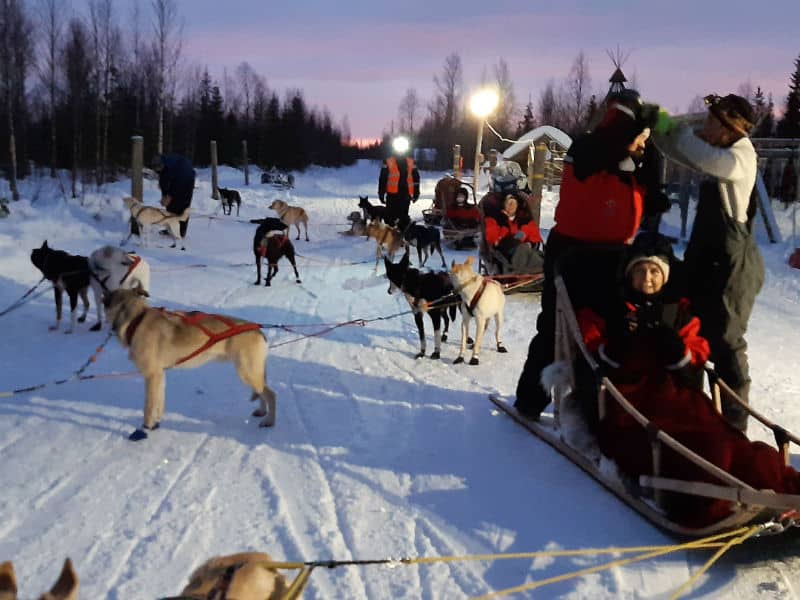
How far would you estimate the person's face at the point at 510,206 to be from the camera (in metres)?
7.88

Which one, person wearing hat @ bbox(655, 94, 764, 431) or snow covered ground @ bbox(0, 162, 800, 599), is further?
person wearing hat @ bbox(655, 94, 764, 431)

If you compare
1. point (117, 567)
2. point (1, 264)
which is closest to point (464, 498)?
point (117, 567)

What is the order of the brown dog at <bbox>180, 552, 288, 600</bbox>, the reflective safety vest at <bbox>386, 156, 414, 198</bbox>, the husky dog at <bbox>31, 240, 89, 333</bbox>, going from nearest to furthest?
the brown dog at <bbox>180, 552, 288, 600</bbox> → the husky dog at <bbox>31, 240, 89, 333</bbox> → the reflective safety vest at <bbox>386, 156, 414, 198</bbox>

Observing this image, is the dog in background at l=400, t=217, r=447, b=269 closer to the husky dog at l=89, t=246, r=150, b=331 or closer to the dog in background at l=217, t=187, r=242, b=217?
the husky dog at l=89, t=246, r=150, b=331

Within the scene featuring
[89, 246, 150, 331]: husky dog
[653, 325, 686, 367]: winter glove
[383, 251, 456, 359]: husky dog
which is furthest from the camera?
[89, 246, 150, 331]: husky dog

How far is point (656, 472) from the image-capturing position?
2475 mm

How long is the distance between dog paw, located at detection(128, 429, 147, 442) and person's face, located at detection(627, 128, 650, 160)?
2.99 metres

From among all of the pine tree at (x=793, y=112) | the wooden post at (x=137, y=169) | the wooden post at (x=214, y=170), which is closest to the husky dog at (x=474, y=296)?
the wooden post at (x=137, y=169)

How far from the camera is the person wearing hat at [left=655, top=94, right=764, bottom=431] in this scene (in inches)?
113

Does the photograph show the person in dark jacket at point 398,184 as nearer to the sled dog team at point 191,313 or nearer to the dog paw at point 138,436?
the sled dog team at point 191,313

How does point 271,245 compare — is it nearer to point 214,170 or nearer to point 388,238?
point 388,238

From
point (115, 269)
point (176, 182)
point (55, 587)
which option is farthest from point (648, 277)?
point (176, 182)

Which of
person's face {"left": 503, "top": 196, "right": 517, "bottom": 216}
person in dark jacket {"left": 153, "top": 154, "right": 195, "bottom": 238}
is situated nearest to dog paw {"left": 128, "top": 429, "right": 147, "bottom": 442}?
person's face {"left": 503, "top": 196, "right": 517, "bottom": 216}

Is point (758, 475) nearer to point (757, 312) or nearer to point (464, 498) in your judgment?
point (464, 498)
